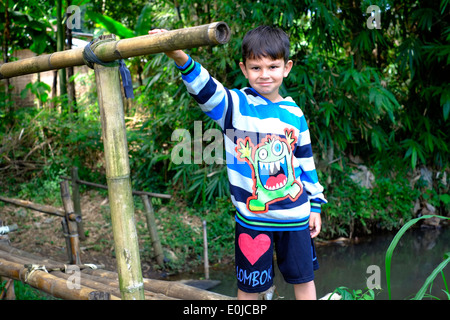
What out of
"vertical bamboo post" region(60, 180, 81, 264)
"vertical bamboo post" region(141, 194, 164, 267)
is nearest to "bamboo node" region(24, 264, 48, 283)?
"vertical bamboo post" region(60, 180, 81, 264)

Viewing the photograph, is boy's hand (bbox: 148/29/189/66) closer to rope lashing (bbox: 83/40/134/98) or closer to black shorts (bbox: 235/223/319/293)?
rope lashing (bbox: 83/40/134/98)

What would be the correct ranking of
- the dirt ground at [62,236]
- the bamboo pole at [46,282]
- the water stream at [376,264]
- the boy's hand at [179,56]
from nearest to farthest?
the boy's hand at [179,56], the bamboo pole at [46,282], the water stream at [376,264], the dirt ground at [62,236]

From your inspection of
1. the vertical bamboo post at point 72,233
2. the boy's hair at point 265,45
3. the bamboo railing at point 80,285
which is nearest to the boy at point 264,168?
the boy's hair at point 265,45

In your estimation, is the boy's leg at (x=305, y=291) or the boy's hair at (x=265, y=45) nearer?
the boy's hair at (x=265, y=45)

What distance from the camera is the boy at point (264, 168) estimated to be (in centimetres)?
147

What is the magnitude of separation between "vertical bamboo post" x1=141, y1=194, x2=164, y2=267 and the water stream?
0.27 metres

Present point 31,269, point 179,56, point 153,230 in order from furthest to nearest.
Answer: point 153,230 → point 31,269 → point 179,56

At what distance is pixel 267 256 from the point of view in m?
1.53

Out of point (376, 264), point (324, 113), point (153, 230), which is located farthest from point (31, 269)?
point (376, 264)

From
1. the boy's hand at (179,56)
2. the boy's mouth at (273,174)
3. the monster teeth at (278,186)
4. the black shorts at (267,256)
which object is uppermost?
the boy's hand at (179,56)

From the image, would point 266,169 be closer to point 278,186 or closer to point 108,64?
point 278,186

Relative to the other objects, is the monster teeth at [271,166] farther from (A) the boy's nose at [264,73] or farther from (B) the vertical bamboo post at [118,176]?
(B) the vertical bamboo post at [118,176]

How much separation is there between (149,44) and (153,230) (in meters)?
2.97

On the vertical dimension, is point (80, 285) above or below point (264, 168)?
below
